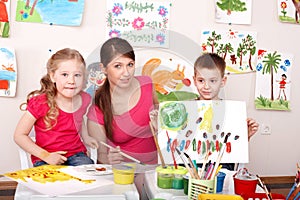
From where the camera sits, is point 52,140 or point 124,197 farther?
point 52,140

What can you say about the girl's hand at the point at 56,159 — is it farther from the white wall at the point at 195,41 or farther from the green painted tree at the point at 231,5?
the green painted tree at the point at 231,5

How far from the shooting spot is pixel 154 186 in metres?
0.96

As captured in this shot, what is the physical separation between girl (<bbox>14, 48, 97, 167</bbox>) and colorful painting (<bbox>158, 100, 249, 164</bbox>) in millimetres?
353

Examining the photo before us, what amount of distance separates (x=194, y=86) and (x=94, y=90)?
1.06ft

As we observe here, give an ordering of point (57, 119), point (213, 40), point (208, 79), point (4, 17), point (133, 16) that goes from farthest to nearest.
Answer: point (213, 40) → point (133, 16) → point (4, 17) → point (57, 119) → point (208, 79)

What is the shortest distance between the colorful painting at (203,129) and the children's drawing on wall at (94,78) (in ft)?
0.64

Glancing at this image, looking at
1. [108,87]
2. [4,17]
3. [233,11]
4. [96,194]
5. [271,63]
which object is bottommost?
[96,194]

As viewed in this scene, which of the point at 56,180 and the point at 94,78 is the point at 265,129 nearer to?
the point at 94,78

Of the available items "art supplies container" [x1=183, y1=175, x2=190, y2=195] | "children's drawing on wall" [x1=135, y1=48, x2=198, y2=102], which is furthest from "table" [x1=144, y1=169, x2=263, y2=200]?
"children's drawing on wall" [x1=135, y1=48, x2=198, y2=102]

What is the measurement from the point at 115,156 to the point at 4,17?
38.5 inches

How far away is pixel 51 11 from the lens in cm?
178

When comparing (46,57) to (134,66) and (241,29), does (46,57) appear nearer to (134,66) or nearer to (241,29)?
(134,66)

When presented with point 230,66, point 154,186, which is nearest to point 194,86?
point 154,186

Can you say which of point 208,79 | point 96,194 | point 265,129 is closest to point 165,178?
point 96,194
